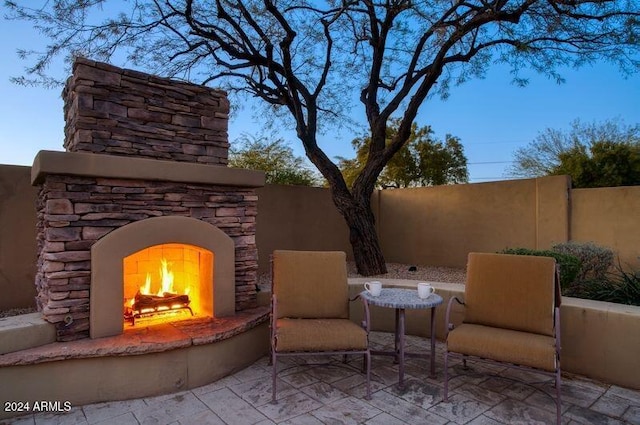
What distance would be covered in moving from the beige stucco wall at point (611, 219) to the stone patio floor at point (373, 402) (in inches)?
160

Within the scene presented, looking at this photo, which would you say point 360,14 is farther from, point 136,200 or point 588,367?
point 588,367

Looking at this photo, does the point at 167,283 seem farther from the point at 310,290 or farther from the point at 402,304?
Result: the point at 402,304

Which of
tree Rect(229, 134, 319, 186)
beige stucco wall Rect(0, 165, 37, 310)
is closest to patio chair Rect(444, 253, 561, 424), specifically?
beige stucco wall Rect(0, 165, 37, 310)

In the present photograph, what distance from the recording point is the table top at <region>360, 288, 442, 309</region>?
11.3 feet

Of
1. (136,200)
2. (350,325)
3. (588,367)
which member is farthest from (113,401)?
(588,367)

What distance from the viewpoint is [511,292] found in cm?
349

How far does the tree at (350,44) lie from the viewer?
5.91 meters

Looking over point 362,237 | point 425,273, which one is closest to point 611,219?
point 425,273

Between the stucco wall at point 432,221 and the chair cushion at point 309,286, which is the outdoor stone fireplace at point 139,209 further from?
the stucco wall at point 432,221

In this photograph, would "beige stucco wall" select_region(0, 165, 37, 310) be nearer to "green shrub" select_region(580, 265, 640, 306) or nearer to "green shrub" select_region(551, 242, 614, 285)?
"green shrub" select_region(580, 265, 640, 306)

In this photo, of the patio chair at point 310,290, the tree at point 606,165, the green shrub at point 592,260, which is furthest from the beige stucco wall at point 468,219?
the patio chair at point 310,290

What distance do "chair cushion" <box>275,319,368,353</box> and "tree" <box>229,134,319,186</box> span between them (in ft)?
20.9

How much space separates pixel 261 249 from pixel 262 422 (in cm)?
480

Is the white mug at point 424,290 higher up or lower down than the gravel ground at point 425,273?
higher up
